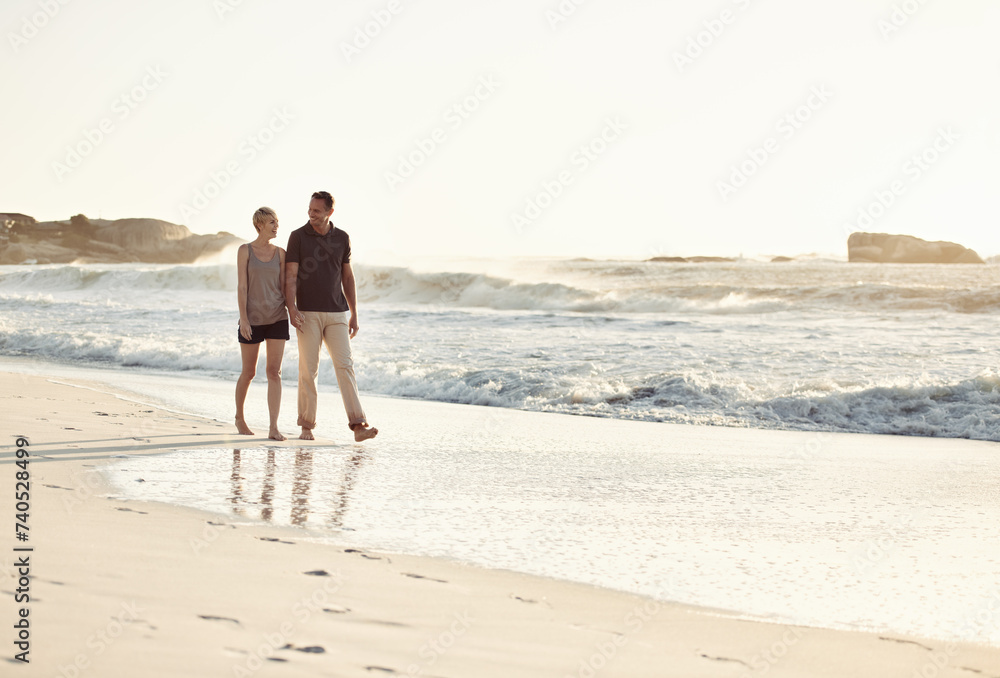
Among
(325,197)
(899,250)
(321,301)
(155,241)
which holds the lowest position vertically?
(321,301)

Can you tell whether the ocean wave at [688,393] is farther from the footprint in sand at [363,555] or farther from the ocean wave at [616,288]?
the ocean wave at [616,288]

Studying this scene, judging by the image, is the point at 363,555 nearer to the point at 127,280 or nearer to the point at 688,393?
the point at 688,393

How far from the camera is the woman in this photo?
5.83 m

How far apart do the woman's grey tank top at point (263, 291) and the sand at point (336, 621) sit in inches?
102

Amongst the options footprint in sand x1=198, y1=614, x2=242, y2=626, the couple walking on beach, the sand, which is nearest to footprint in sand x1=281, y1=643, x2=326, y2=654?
the sand

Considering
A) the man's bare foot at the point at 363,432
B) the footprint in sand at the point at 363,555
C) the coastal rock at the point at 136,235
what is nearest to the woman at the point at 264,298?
the man's bare foot at the point at 363,432

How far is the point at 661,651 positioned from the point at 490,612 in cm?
55

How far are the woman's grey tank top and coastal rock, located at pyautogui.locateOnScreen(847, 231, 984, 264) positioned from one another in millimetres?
81105

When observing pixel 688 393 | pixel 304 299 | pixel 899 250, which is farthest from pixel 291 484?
pixel 899 250

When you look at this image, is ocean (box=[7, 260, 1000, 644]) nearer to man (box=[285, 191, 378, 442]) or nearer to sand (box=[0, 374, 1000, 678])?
sand (box=[0, 374, 1000, 678])

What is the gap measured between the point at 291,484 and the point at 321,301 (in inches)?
69.4

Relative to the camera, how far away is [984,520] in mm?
4285

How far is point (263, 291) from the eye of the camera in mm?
5887

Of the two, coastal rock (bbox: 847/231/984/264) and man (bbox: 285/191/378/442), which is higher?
coastal rock (bbox: 847/231/984/264)
